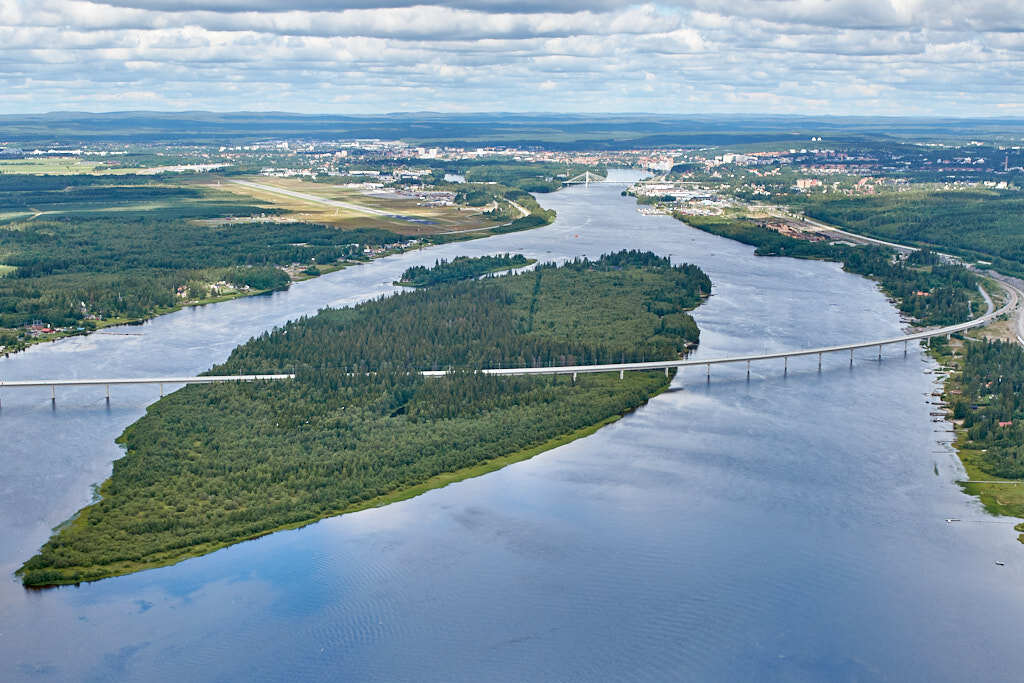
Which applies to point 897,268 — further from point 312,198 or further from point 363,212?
point 312,198

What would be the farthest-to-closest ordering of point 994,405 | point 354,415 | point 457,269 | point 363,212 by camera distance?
point 363,212 → point 457,269 → point 994,405 → point 354,415

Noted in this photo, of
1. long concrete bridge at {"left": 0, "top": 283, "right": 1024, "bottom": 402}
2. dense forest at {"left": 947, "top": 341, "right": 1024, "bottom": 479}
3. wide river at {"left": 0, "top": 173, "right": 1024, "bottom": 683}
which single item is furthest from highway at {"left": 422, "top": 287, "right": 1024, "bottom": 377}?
wide river at {"left": 0, "top": 173, "right": 1024, "bottom": 683}

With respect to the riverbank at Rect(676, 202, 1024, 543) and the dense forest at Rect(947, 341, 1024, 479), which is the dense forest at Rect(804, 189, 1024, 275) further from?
the dense forest at Rect(947, 341, 1024, 479)

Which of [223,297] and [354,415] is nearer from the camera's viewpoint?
[354,415]

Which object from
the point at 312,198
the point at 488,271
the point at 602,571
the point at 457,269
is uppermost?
the point at 312,198

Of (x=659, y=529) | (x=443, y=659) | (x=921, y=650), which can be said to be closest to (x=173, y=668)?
(x=443, y=659)

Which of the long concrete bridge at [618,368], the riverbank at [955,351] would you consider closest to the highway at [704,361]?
the long concrete bridge at [618,368]

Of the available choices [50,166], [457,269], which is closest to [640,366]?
[457,269]
